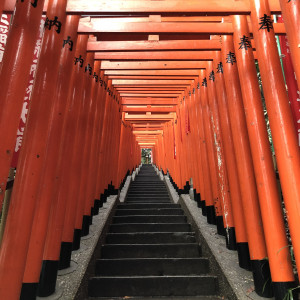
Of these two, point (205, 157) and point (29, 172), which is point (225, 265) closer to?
point (205, 157)

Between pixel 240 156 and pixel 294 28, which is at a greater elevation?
pixel 294 28

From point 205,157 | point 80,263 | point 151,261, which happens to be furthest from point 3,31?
point 205,157

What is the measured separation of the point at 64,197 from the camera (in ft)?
7.98

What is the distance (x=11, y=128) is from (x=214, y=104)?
2980 mm

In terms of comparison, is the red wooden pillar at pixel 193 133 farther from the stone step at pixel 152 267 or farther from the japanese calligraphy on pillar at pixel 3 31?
the japanese calligraphy on pillar at pixel 3 31

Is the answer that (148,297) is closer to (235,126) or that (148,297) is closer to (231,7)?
(235,126)

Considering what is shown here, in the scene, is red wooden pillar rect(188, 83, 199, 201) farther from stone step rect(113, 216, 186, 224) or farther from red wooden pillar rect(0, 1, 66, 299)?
red wooden pillar rect(0, 1, 66, 299)

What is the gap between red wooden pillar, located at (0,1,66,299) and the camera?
1449 millimetres

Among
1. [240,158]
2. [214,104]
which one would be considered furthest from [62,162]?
[214,104]

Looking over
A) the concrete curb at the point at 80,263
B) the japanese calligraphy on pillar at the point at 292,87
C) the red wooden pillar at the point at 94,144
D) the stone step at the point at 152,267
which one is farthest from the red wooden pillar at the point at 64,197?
the japanese calligraphy on pillar at the point at 292,87

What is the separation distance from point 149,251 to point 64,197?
162cm

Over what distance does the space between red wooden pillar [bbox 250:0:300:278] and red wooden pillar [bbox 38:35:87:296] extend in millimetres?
2320

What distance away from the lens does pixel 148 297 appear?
95.3 inches

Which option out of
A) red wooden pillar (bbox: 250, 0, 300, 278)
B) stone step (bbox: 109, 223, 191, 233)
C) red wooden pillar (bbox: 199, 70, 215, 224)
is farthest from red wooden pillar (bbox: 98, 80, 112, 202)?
red wooden pillar (bbox: 250, 0, 300, 278)
